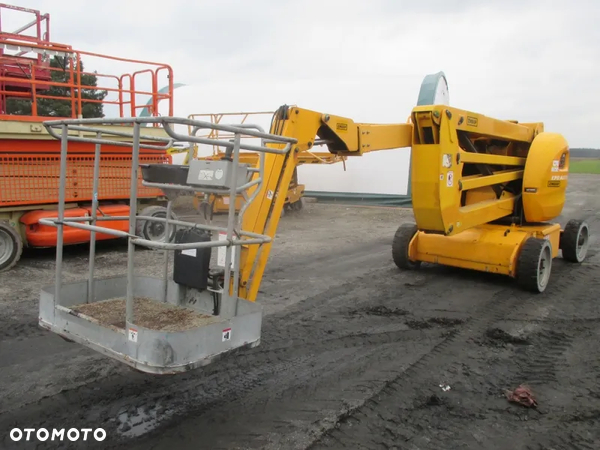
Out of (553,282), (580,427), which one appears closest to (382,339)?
(580,427)

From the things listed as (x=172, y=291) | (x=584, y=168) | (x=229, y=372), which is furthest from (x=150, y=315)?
(x=584, y=168)

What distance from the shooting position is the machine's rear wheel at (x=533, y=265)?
672cm

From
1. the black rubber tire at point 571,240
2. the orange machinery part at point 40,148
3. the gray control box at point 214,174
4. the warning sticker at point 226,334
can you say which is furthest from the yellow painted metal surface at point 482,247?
the warning sticker at point 226,334

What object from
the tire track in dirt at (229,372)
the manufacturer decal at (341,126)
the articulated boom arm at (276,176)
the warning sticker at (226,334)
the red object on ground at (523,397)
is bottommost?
the tire track in dirt at (229,372)

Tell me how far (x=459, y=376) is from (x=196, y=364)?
2.36 meters

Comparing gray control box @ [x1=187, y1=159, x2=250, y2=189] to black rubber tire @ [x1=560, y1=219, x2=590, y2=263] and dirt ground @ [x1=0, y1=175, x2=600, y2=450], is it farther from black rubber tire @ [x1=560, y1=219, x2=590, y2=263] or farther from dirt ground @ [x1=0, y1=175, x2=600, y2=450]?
black rubber tire @ [x1=560, y1=219, x2=590, y2=263]

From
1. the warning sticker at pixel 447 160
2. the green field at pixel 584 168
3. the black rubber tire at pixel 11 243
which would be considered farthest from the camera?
the green field at pixel 584 168

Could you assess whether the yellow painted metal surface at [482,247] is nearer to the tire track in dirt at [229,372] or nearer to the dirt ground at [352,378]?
the dirt ground at [352,378]

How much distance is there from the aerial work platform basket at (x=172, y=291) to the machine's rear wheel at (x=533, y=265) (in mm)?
4022

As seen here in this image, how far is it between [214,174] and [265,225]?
3.20 feet

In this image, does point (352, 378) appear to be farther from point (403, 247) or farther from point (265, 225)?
point (403, 247)

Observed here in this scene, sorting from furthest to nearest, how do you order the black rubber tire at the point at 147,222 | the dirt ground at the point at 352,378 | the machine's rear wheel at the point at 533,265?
the black rubber tire at the point at 147,222 < the machine's rear wheel at the point at 533,265 < the dirt ground at the point at 352,378

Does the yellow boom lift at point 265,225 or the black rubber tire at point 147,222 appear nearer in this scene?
the yellow boom lift at point 265,225

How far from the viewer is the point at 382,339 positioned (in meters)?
5.18
